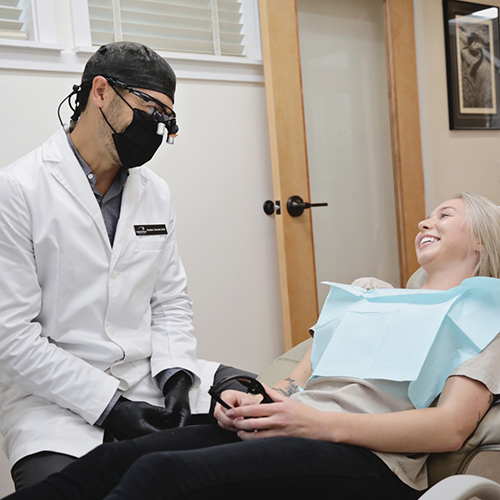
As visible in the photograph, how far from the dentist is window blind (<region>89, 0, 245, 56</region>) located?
2.40 feet

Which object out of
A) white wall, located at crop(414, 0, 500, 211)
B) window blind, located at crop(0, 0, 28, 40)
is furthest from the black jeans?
white wall, located at crop(414, 0, 500, 211)

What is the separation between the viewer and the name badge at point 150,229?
5.03ft

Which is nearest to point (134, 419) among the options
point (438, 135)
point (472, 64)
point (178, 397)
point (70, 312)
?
point (178, 397)

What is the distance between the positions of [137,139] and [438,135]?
1922 millimetres

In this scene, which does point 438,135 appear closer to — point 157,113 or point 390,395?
point 157,113

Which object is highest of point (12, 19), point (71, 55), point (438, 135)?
point (12, 19)

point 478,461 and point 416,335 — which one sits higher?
point 416,335

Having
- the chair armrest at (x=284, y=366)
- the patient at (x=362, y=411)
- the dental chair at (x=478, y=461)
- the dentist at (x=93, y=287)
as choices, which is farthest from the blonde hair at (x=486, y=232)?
the dentist at (x=93, y=287)

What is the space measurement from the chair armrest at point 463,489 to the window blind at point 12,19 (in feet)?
6.22

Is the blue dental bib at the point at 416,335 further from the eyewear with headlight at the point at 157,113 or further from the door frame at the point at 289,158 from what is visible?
the door frame at the point at 289,158

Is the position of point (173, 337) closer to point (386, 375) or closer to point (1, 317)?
point (1, 317)

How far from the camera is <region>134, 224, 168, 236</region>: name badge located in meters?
1.53

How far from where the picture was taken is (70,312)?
137 cm

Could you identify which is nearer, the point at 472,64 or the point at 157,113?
the point at 157,113
